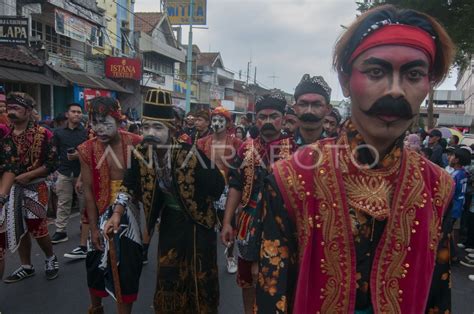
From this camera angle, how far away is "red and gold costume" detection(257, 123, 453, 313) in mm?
1330

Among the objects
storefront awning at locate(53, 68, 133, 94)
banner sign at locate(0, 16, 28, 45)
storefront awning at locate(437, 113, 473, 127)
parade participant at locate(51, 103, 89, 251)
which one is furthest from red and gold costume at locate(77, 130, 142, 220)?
storefront awning at locate(437, 113, 473, 127)

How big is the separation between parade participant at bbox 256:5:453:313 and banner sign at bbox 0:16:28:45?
38.2ft

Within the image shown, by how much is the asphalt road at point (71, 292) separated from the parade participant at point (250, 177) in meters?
0.78

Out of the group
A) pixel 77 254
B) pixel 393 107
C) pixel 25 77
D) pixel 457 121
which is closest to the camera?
pixel 393 107

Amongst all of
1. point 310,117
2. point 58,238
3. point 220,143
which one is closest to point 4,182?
point 58,238

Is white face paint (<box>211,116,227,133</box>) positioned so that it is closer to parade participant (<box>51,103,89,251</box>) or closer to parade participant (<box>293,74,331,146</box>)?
parade participant (<box>51,103,89,251</box>)

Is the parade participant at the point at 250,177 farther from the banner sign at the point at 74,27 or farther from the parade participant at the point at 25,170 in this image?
the banner sign at the point at 74,27

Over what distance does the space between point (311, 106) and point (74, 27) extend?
15662 mm

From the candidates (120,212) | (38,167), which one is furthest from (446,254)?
(38,167)

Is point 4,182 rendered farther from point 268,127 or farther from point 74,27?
point 74,27

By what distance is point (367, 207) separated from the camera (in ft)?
4.39

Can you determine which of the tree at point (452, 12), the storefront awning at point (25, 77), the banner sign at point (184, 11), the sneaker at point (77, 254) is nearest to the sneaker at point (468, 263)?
the sneaker at point (77, 254)

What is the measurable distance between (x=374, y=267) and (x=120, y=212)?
2.08 m

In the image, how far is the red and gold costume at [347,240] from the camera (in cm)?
133
